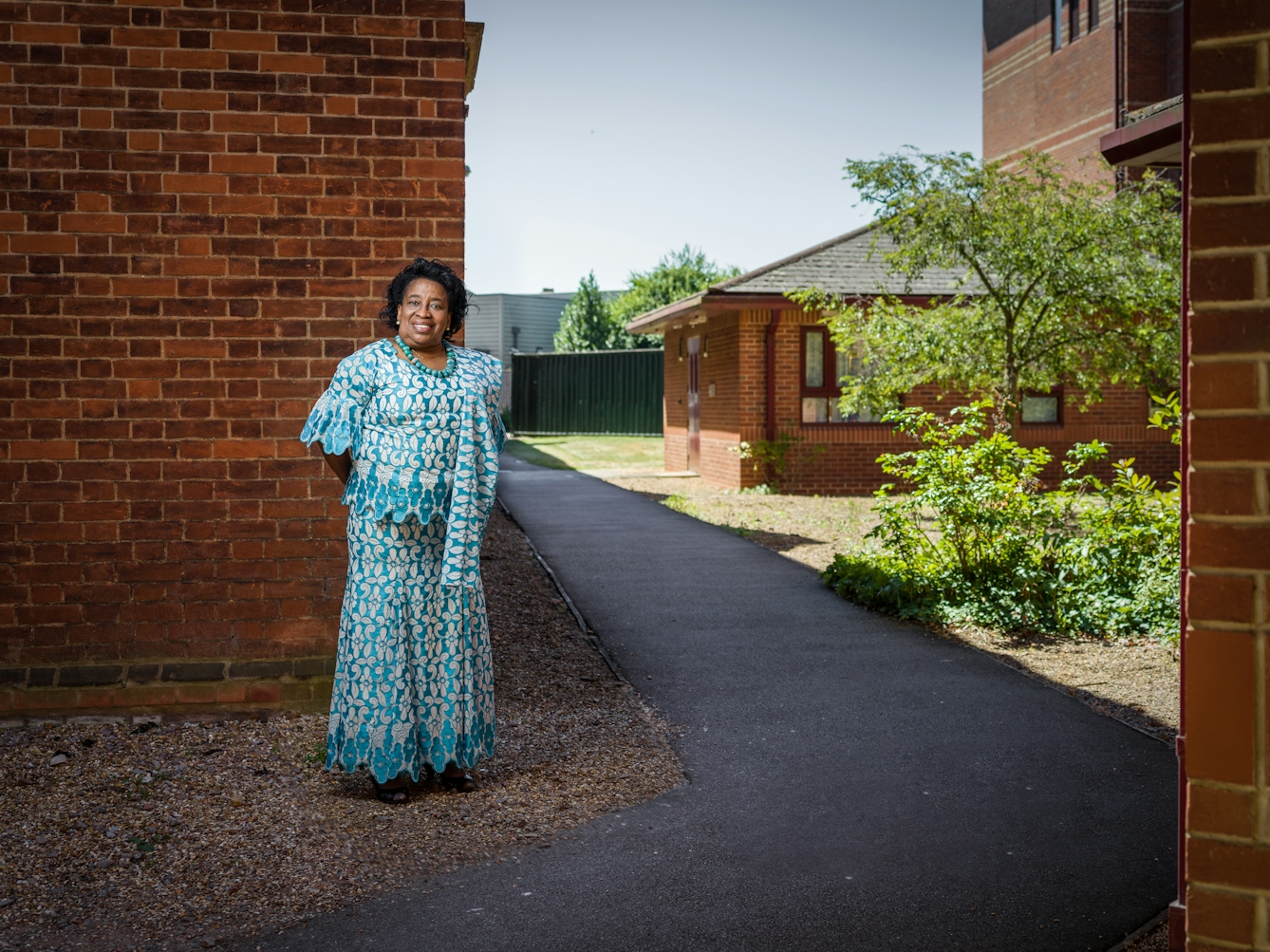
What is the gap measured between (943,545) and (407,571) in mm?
5155

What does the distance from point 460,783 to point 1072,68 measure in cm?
2763

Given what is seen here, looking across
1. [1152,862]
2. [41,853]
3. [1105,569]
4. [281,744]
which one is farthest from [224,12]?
[1105,569]

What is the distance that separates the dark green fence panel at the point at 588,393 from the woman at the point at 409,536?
29053 mm

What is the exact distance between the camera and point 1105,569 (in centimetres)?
802

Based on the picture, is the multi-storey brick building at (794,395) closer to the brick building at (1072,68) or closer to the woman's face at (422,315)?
the brick building at (1072,68)

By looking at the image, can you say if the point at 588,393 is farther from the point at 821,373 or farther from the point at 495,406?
the point at 495,406

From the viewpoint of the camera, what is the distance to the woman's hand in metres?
4.41

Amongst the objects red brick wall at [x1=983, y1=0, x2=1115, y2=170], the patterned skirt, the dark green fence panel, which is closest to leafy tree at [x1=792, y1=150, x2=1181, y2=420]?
the patterned skirt

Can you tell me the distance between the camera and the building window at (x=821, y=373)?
17.6 metres

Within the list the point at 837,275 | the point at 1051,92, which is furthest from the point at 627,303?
the point at 837,275

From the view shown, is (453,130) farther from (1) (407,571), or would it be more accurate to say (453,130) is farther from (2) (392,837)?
(2) (392,837)

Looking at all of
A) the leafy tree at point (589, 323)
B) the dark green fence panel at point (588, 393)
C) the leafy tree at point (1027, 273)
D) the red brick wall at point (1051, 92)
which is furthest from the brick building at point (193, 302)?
the leafy tree at point (589, 323)

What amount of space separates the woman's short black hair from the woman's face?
47mm

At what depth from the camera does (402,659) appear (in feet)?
14.3
